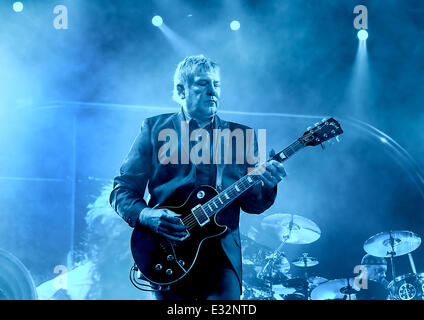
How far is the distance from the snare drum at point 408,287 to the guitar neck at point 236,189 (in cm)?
132

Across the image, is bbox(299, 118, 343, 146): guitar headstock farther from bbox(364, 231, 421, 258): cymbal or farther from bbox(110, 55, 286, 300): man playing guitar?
bbox(364, 231, 421, 258): cymbal

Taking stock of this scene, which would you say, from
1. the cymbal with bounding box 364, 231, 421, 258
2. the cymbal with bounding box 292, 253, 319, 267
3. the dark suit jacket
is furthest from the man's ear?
the cymbal with bounding box 364, 231, 421, 258

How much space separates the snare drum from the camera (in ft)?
10.7

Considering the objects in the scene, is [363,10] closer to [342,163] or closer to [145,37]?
[342,163]

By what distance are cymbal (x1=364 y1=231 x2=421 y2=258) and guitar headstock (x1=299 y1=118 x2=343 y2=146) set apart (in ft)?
3.08

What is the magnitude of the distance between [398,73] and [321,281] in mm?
1869

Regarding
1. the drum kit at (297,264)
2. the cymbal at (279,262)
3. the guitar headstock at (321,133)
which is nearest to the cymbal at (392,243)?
the drum kit at (297,264)

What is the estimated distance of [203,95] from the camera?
3.23m

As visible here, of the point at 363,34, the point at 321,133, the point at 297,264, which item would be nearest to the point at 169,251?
the point at 297,264

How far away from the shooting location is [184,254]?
2775 mm

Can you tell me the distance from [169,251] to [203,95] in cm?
118

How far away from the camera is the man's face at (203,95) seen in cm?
324

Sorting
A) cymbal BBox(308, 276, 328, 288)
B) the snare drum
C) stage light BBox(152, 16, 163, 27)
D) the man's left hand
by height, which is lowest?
the snare drum
